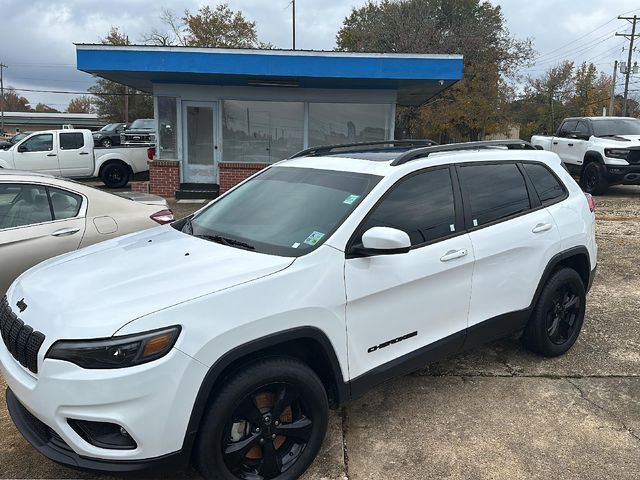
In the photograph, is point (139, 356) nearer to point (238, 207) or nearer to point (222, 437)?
point (222, 437)

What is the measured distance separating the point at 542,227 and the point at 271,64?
896cm

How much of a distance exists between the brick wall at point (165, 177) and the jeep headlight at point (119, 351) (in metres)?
11.5

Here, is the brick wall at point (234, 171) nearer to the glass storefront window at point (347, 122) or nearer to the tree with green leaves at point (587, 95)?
the glass storefront window at point (347, 122)

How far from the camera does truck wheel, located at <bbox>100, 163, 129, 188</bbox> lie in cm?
1583

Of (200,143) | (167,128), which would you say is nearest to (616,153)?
(200,143)

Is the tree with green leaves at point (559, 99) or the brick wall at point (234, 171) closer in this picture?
the brick wall at point (234, 171)

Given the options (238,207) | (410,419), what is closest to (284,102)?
(238,207)

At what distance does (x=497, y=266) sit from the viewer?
3.71 m

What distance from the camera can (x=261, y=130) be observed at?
13727 millimetres

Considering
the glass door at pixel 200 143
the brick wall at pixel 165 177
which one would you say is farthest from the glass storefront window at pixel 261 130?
the brick wall at pixel 165 177

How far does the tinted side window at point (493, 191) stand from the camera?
12.2 feet

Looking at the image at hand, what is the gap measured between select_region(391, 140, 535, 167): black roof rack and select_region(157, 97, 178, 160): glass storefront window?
10592 mm

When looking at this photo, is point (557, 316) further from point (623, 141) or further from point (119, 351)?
point (623, 141)

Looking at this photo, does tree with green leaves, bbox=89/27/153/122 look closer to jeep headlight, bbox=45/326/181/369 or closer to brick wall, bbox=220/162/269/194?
brick wall, bbox=220/162/269/194
